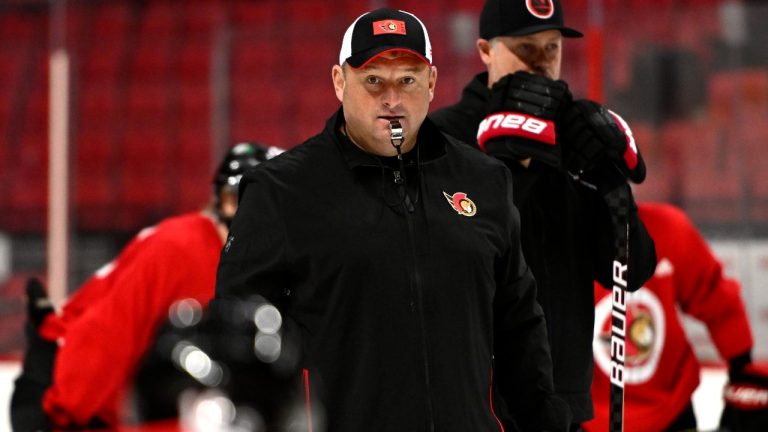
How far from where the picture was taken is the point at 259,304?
2.56 feet

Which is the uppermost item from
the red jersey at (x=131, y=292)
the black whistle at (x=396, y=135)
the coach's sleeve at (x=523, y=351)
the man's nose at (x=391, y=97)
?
the man's nose at (x=391, y=97)

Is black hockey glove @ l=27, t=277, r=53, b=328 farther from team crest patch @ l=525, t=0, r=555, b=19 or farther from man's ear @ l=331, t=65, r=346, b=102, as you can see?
man's ear @ l=331, t=65, r=346, b=102

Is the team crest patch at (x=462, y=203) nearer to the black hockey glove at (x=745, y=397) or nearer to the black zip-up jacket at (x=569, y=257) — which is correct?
the black zip-up jacket at (x=569, y=257)

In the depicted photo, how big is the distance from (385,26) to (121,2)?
4.73m

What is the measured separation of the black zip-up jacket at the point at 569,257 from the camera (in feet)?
6.70

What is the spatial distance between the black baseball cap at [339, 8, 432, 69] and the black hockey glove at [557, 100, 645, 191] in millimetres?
421

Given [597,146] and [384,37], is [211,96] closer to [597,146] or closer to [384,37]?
[597,146]

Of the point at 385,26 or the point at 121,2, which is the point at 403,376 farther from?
the point at 121,2

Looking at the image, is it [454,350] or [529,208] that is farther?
[529,208]

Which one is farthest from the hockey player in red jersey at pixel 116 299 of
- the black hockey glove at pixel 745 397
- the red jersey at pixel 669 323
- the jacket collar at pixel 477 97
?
the black hockey glove at pixel 745 397

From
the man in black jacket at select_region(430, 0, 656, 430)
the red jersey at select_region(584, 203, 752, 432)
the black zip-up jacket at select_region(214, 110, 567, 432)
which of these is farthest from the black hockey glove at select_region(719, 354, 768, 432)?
the black zip-up jacket at select_region(214, 110, 567, 432)

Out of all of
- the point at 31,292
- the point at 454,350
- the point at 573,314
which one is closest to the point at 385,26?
the point at 454,350

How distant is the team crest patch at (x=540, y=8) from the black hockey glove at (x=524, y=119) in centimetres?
13

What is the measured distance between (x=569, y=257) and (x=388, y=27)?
2.04 feet
